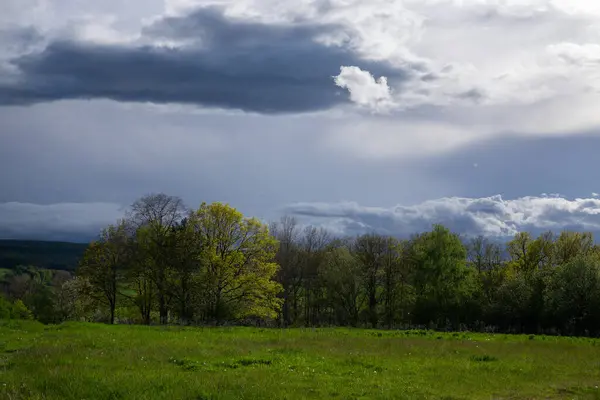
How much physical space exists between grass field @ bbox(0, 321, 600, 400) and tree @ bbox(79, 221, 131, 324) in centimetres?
3352

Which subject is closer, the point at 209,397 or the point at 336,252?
the point at 209,397

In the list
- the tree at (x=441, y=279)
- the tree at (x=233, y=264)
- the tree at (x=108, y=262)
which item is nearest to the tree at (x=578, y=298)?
the tree at (x=441, y=279)

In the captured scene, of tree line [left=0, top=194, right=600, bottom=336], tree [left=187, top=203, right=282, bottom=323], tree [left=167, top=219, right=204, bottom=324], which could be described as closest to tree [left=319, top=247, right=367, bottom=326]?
tree line [left=0, top=194, right=600, bottom=336]

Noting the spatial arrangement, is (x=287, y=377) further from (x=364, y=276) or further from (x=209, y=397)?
(x=364, y=276)

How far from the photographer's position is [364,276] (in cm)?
7538

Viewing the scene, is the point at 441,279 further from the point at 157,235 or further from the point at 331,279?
the point at 157,235

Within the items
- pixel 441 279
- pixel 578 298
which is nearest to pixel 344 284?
pixel 441 279

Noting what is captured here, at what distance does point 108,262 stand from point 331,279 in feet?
99.1

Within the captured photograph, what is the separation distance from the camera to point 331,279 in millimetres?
75125

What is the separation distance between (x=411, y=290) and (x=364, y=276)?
22.2 ft

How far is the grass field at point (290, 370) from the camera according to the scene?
46.2ft

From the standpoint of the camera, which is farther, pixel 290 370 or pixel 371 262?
pixel 371 262

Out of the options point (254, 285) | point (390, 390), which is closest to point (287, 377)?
point (390, 390)

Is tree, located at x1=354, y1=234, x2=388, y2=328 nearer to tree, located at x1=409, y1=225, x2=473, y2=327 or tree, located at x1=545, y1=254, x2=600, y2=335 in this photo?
tree, located at x1=409, y1=225, x2=473, y2=327
